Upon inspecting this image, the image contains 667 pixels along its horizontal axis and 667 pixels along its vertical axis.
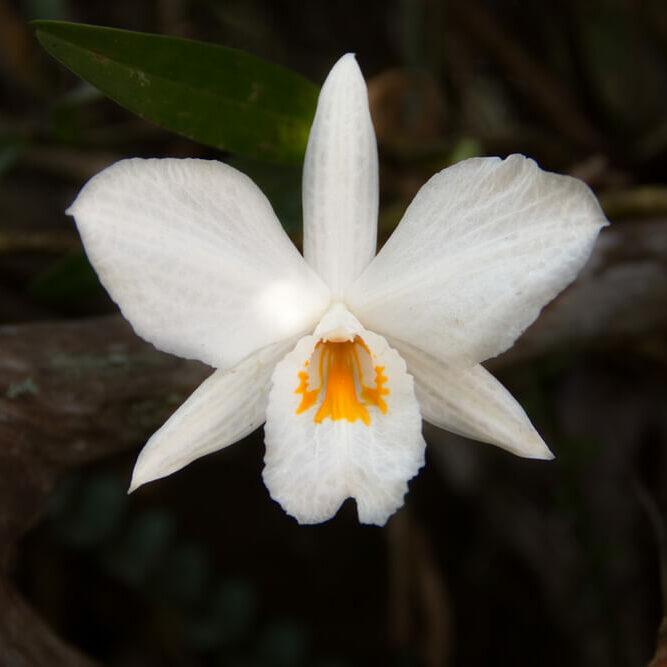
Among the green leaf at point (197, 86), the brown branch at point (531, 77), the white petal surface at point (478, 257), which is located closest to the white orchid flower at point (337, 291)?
the white petal surface at point (478, 257)

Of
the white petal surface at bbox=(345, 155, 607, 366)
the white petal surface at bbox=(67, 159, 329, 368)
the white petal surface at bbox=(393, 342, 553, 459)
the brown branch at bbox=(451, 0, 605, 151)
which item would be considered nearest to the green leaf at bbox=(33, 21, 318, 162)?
the white petal surface at bbox=(67, 159, 329, 368)

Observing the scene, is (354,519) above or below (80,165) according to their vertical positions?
below

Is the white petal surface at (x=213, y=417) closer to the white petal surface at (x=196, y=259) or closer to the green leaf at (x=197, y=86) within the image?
the white petal surface at (x=196, y=259)

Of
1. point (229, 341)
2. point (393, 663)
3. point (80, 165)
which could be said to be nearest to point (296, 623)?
point (393, 663)

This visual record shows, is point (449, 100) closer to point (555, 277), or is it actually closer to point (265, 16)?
point (265, 16)

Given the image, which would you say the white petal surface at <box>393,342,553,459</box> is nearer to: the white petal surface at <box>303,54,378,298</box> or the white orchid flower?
the white orchid flower
